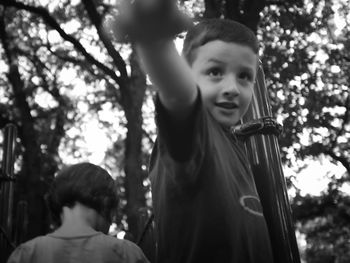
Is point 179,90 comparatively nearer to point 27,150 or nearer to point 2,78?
point 27,150

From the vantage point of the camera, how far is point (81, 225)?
2.54m

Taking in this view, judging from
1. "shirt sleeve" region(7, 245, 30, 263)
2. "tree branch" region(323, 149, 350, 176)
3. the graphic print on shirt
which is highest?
"tree branch" region(323, 149, 350, 176)

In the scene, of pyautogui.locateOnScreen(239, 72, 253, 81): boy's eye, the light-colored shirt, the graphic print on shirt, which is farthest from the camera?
the light-colored shirt

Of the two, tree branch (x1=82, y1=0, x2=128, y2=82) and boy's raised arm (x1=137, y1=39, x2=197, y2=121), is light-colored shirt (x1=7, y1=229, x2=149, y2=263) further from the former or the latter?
tree branch (x1=82, y1=0, x2=128, y2=82)

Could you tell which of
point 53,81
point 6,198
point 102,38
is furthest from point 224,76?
point 53,81

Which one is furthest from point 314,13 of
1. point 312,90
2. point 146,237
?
point 146,237

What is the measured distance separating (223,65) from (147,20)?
24.1 inches

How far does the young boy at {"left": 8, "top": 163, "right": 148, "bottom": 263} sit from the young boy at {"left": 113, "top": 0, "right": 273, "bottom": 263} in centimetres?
113

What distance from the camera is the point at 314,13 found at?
10891 millimetres

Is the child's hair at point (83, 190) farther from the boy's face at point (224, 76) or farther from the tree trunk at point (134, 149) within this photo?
the tree trunk at point (134, 149)

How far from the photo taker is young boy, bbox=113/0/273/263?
3.45 ft

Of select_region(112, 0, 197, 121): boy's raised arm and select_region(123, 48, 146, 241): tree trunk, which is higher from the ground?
select_region(123, 48, 146, 241): tree trunk

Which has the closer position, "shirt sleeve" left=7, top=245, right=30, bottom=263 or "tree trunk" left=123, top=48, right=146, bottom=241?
"shirt sleeve" left=7, top=245, right=30, bottom=263

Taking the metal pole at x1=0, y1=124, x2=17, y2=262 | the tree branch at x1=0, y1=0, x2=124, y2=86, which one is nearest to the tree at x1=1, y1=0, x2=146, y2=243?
the tree branch at x1=0, y1=0, x2=124, y2=86
